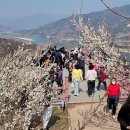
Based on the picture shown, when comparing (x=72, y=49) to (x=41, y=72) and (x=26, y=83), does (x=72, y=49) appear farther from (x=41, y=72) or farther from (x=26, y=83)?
(x=26, y=83)

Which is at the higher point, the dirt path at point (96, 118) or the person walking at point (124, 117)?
the person walking at point (124, 117)

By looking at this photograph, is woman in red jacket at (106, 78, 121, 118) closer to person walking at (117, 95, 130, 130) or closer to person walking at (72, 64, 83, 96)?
person walking at (72, 64, 83, 96)

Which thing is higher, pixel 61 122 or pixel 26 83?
pixel 26 83

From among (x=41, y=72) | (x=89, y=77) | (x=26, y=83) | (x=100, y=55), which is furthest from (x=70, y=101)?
(x=26, y=83)

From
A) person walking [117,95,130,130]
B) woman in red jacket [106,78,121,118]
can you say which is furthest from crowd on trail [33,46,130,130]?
person walking [117,95,130,130]

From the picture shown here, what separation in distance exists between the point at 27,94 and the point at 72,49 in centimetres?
1835

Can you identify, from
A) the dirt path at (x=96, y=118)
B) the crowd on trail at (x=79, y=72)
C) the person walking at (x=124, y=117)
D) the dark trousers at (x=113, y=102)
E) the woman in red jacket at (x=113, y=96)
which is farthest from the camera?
the crowd on trail at (x=79, y=72)

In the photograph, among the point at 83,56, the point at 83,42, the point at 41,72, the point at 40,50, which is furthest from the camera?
the point at 83,56

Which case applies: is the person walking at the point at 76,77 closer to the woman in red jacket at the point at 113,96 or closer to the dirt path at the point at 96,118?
the dirt path at the point at 96,118

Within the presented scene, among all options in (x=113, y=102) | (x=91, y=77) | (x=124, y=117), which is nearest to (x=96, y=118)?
(x=113, y=102)

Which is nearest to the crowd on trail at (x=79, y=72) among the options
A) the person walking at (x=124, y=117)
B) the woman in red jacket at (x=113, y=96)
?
the woman in red jacket at (x=113, y=96)

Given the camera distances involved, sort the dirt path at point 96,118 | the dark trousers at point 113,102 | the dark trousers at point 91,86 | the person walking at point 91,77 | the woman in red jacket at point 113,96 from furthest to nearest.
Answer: the dark trousers at point 91,86, the person walking at point 91,77, the dark trousers at point 113,102, the woman in red jacket at point 113,96, the dirt path at point 96,118

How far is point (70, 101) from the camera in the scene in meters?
20.6

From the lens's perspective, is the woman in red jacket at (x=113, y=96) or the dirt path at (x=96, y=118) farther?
the woman in red jacket at (x=113, y=96)
